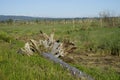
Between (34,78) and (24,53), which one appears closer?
(34,78)

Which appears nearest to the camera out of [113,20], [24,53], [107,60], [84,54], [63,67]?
[63,67]

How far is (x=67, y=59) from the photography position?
12.0m

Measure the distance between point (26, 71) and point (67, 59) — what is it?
4814mm

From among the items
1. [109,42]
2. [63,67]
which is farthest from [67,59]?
[109,42]

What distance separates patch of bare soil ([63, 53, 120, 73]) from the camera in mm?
11961

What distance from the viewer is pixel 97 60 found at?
1354 centimetres

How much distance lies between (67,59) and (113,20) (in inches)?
1082

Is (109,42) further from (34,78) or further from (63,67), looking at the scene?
(34,78)

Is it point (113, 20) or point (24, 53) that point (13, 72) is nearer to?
point (24, 53)

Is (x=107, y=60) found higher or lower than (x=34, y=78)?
lower

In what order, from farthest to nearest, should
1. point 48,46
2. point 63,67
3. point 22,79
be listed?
point 48,46 < point 63,67 < point 22,79

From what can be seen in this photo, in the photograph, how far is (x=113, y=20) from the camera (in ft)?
126

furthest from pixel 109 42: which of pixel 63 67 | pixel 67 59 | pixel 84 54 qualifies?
pixel 63 67

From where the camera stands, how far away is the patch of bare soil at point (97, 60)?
11961mm
